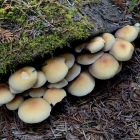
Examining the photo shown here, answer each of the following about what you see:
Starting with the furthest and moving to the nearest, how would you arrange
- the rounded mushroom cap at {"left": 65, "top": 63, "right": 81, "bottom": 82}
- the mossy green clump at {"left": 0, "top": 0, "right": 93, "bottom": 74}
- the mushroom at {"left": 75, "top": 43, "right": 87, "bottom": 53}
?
the rounded mushroom cap at {"left": 65, "top": 63, "right": 81, "bottom": 82}, the mushroom at {"left": 75, "top": 43, "right": 87, "bottom": 53}, the mossy green clump at {"left": 0, "top": 0, "right": 93, "bottom": 74}

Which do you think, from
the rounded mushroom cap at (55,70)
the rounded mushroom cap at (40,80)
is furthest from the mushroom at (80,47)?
the rounded mushroom cap at (40,80)

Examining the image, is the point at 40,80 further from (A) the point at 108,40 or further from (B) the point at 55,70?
(A) the point at 108,40

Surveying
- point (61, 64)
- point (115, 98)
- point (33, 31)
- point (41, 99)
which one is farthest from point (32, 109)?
point (115, 98)

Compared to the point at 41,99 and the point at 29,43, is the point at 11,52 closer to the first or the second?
the point at 29,43

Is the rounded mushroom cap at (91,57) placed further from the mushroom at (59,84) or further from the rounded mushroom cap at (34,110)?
the rounded mushroom cap at (34,110)

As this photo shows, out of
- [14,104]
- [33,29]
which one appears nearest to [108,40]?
[33,29]

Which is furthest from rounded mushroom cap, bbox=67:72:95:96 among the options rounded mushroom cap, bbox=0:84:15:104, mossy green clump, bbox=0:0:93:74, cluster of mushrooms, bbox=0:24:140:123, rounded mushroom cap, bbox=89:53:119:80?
rounded mushroom cap, bbox=0:84:15:104

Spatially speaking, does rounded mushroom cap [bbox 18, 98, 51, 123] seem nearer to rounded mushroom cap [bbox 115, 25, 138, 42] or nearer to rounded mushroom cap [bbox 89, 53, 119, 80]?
rounded mushroom cap [bbox 89, 53, 119, 80]
